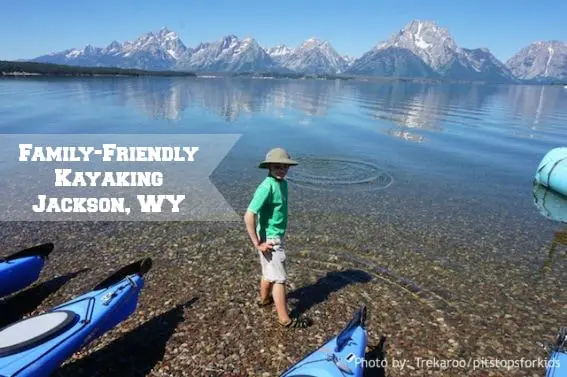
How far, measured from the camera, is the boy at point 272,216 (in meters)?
8.43

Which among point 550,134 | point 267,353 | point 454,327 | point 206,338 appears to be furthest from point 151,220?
point 550,134

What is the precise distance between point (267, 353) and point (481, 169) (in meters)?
27.5

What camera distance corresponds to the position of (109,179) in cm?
2377

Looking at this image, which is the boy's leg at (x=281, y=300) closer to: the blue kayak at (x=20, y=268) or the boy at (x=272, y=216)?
the boy at (x=272, y=216)

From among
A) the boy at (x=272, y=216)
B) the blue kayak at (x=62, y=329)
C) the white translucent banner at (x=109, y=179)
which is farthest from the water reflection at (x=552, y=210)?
the blue kayak at (x=62, y=329)

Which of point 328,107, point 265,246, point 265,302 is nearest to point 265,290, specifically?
point 265,302

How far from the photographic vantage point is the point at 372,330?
33.9 feet

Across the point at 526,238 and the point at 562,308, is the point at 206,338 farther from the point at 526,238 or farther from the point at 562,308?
the point at 526,238

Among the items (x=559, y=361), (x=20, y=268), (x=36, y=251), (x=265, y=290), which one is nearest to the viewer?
(x=559, y=361)

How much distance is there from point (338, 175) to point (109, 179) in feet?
48.0

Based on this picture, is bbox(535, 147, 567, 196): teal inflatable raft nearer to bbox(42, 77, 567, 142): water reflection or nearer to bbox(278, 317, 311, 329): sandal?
bbox(42, 77, 567, 142): water reflection

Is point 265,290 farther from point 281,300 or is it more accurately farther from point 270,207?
point 270,207

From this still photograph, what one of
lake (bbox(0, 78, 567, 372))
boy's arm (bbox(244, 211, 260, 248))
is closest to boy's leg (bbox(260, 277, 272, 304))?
boy's arm (bbox(244, 211, 260, 248))

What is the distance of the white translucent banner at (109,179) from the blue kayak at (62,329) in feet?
29.3
